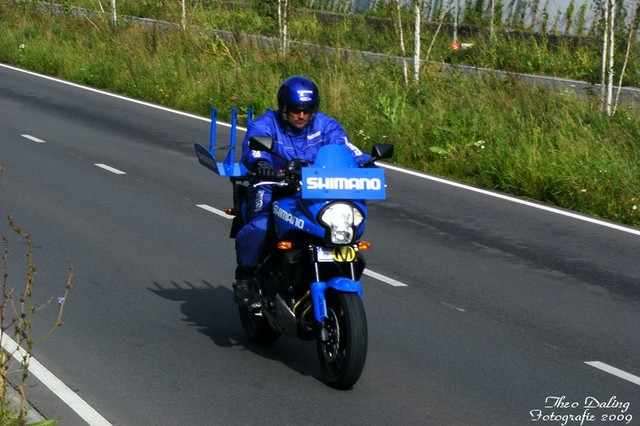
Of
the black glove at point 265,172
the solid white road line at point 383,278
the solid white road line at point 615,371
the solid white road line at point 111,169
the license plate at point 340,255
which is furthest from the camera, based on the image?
the solid white road line at point 111,169

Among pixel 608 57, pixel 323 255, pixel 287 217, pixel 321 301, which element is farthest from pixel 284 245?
pixel 608 57

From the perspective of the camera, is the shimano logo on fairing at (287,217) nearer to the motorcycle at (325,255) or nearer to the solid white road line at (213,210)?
the motorcycle at (325,255)

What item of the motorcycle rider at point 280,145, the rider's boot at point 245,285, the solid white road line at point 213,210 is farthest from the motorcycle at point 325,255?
the solid white road line at point 213,210

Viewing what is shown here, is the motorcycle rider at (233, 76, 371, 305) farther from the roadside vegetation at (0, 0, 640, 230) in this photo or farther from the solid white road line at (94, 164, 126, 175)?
the solid white road line at (94, 164, 126, 175)

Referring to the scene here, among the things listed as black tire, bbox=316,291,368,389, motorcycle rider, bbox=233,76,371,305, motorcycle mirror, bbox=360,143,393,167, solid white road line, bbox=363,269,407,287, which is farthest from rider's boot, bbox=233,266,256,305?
solid white road line, bbox=363,269,407,287

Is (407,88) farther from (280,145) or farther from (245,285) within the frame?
(245,285)

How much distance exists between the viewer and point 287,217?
7555 mm

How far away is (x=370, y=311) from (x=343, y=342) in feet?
7.41

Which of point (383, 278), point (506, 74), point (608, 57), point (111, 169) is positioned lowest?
point (111, 169)

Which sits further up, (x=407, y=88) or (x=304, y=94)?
(x=304, y=94)

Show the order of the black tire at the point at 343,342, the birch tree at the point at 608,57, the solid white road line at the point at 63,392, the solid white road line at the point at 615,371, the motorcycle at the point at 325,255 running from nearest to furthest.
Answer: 1. the solid white road line at the point at 63,392
2. the black tire at the point at 343,342
3. the motorcycle at the point at 325,255
4. the solid white road line at the point at 615,371
5. the birch tree at the point at 608,57

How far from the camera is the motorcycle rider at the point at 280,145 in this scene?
7.95 meters

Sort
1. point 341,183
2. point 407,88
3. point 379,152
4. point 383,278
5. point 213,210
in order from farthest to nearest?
point 407,88, point 213,210, point 383,278, point 379,152, point 341,183

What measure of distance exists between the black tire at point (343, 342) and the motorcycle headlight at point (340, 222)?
0.32m
